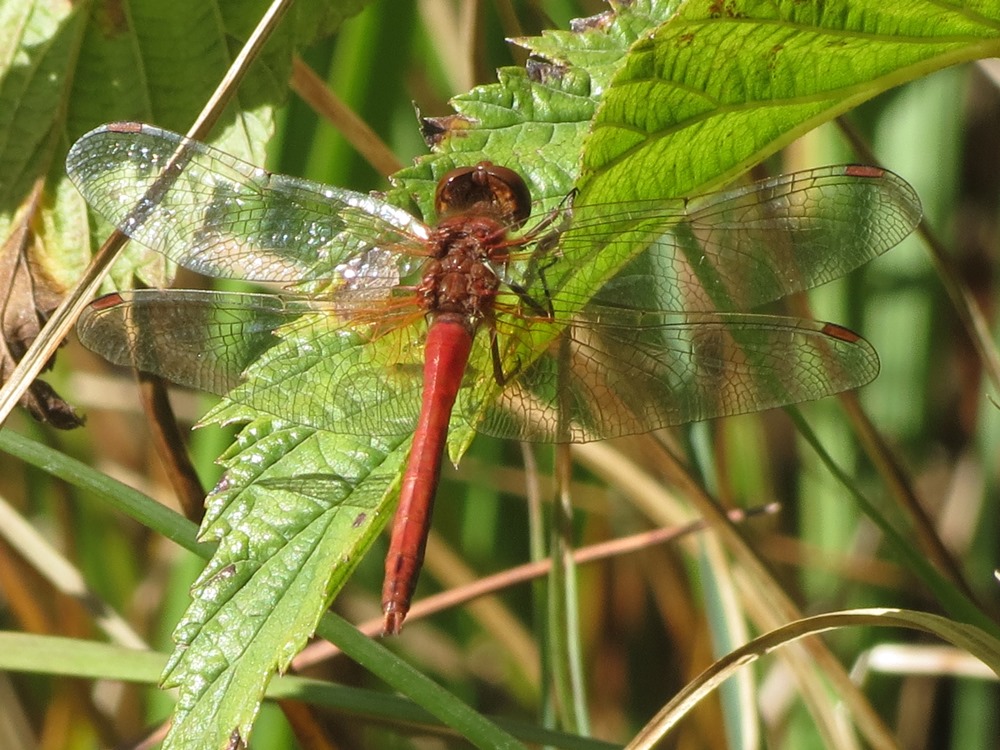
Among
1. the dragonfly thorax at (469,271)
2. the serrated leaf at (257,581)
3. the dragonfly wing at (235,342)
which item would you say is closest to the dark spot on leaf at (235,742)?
the serrated leaf at (257,581)

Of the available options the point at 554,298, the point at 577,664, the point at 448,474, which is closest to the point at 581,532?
the point at 448,474

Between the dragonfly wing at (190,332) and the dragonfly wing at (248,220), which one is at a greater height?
the dragonfly wing at (248,220)

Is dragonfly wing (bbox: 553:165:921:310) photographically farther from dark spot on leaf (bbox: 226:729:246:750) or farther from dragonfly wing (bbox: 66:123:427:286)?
dark spot on leaf (bbox: 226:729:246:750)

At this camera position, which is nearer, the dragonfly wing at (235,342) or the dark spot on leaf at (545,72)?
the dark spot on leaf at (545,72)

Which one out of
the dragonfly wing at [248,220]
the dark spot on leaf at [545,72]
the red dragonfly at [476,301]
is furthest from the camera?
the dragonfly wing at [248,220]

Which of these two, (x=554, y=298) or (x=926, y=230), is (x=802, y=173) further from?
(x=926, y=230)

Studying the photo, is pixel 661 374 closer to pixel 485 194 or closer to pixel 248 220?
pixel 485 194

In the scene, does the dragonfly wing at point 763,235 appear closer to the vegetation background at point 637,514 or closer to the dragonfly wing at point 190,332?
the dragonfly wing at point 190,332
